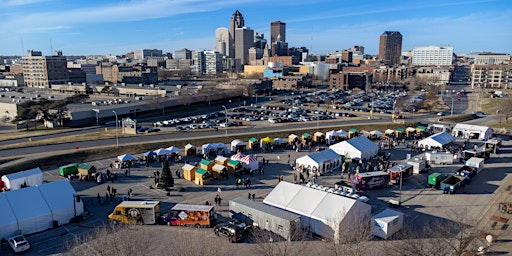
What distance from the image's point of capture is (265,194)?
26.6 metres

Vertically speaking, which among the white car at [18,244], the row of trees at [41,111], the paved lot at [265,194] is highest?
the row of trees at [41,111]

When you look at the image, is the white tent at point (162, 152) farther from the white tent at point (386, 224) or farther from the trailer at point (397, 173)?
the white tent at point (386, 224)

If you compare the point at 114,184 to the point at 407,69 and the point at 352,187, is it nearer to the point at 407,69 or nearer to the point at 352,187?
the point at 352,187

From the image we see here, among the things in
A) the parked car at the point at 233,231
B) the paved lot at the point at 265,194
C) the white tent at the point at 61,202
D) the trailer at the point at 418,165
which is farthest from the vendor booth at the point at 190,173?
the trailer at the point at 418,165

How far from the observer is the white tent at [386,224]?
1928 centimetres

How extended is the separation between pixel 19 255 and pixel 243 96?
258 ft

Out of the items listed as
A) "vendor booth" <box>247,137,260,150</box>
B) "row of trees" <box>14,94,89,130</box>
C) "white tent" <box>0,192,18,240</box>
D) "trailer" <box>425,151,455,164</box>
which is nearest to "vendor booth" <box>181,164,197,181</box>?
"vendor booth" <box>247,137,260,150</box>

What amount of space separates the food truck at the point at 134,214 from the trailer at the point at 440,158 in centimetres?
2697

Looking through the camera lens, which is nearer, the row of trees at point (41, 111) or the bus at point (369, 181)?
the bus at point (369, 181)

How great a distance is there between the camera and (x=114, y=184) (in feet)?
94.3

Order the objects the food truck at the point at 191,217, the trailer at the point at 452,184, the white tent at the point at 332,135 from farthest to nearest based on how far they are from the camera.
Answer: the white tent at the point at 332,135 → the trailer at the point at 452,184 → the food truck at the point at 191,217

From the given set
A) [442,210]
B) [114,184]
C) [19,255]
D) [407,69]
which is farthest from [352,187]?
[407,69]

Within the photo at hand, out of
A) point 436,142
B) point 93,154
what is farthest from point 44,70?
point 436,142

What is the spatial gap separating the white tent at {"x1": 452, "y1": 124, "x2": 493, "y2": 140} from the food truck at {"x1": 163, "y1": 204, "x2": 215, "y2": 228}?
39.7 meters
